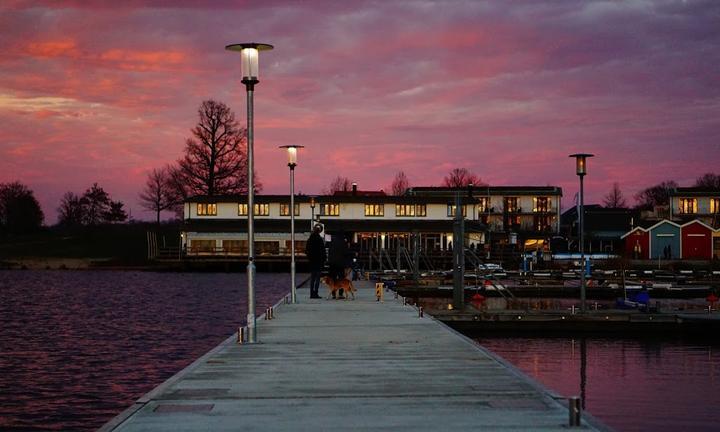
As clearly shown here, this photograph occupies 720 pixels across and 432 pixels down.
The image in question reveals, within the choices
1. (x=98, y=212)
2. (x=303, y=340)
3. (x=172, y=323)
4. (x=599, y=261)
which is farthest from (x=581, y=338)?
(x=98, y=212)

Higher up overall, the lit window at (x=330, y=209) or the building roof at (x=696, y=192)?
the building roof at (x=696, y=192)

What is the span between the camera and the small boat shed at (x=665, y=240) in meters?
106

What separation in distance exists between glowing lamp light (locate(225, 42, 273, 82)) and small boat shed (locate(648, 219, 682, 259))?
308 feet

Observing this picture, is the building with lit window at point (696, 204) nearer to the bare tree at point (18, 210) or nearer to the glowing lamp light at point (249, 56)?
the bare tree at point (18, 210)

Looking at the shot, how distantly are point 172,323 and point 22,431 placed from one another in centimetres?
2317

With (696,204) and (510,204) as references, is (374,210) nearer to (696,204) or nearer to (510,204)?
(510,204)

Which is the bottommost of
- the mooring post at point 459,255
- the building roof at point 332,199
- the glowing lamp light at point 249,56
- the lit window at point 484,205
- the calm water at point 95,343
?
the calm water at point 95,343

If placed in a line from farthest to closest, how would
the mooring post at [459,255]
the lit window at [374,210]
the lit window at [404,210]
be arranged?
the lit window at [374,210] → the lit window at [404,210] → the mooring post at [459,255]

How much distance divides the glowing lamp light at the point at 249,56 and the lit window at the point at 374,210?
92.3 metres

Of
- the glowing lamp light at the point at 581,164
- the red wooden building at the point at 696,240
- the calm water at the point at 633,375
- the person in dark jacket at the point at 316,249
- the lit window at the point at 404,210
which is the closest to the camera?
the calm water at the point at 633,375

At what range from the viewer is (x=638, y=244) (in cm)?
10925

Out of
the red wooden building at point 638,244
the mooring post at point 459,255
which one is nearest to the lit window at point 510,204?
the red wooden building at point 638,244

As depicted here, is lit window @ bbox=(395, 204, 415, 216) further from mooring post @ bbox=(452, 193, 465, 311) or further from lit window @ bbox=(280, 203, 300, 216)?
mooring post @ bbox=(452, 193, 465, 311)

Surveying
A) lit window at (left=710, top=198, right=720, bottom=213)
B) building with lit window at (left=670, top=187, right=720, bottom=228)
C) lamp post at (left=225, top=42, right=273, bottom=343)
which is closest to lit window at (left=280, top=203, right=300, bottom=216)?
building with lit window at (left=670, top=187, right=720, bottom=228)
